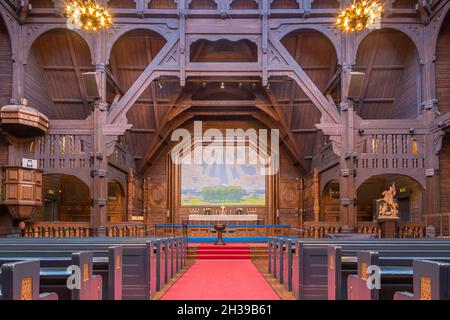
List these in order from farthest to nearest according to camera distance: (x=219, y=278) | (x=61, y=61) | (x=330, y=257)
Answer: (x=61, y=61), (x=219, y=278), (x=330, y=257)

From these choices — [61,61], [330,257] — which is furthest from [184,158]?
[330,257]

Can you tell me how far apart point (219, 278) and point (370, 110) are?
441 inches

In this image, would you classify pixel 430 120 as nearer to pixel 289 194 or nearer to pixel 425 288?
pixel 289 194

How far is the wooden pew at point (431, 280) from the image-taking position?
8.28 feet

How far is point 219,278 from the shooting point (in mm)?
9461

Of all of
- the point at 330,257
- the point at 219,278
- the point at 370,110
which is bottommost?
the point at 219,278

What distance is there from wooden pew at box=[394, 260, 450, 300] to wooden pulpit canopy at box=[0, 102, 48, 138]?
39.0 ft

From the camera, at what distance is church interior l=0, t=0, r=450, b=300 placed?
8.27m

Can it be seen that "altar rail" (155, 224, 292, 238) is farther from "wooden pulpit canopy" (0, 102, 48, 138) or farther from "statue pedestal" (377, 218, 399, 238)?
"wooden pulpit canopy" (0, 102, 48, 138)

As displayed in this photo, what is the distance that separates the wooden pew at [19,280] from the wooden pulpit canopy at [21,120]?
1077cm

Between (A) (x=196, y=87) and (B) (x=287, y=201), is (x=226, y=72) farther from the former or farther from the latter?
(B) (x=287, y=201)

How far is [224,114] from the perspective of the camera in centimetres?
2161
